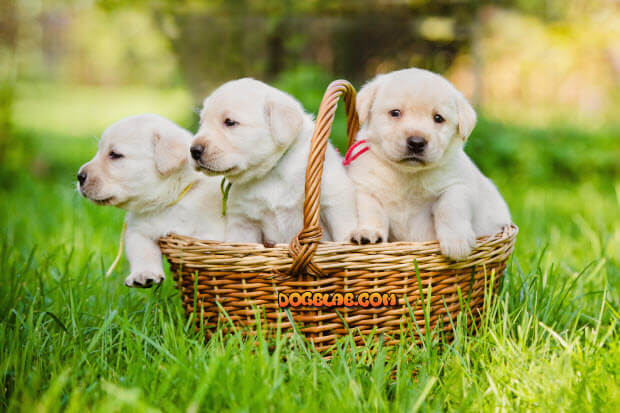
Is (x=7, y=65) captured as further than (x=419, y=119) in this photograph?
Yes

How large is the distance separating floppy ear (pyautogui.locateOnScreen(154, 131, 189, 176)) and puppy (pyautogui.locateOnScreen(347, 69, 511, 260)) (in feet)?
2.66

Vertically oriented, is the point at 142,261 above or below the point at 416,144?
below

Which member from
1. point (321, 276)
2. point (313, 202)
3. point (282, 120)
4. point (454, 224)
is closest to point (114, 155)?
point (282, 120)

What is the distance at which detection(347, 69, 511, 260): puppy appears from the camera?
2.32m

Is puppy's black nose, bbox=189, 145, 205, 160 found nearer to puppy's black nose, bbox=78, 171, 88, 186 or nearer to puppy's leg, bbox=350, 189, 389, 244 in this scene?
puppy's black nose, bbox=78, 171, 88, 186

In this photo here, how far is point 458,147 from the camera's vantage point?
8.18 ft

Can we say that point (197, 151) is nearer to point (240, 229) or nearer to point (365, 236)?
point (240, 229)

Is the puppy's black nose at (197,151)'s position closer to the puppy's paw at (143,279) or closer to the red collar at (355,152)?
the puppy's paw at (143,279)

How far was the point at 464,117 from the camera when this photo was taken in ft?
7.86

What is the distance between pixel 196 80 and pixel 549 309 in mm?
5273

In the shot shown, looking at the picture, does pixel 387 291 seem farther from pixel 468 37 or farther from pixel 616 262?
pixel 468 37

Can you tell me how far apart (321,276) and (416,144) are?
682 millimetres

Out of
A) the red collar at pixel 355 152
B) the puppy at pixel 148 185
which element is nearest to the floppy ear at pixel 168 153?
the puppy at pixel 148 185

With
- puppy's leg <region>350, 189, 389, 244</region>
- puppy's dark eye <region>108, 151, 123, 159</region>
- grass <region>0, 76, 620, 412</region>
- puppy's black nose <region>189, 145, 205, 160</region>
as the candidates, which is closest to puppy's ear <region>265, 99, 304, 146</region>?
puppy's black nose <region>189, 145, 205, 160</region>
